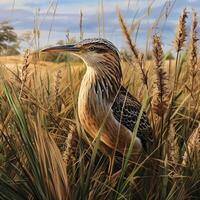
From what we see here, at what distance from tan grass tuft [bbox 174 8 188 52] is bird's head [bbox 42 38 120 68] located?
565mm

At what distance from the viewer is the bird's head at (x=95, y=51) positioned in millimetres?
2848

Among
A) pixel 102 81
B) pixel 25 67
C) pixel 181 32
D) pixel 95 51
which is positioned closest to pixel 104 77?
pixel 102 81

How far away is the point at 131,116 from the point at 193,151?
25.3 inches

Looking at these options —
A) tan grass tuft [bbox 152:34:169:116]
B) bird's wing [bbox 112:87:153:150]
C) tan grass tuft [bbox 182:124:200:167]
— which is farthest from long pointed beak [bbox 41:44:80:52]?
tan grass tuft [bbox 182:124:200:167]

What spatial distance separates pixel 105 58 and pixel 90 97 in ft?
0.79

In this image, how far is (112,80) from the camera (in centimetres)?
306

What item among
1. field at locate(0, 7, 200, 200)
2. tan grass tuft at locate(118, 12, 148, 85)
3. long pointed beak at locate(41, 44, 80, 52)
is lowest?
field at locate(0, 7, 200, 200)

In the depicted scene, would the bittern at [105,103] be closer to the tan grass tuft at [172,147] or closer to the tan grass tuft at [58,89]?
the tan grass tuft at [58,89]

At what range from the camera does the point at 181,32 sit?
8.02 feet

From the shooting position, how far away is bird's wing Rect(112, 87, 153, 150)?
2.90m

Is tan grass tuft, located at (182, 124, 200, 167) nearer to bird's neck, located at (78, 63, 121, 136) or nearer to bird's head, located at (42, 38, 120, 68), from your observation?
bird's neck, located at (78, 63, 121, 136)

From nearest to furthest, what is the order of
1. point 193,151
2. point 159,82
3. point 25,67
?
1. point 159,82
2. point 193,151
3. point 25,67

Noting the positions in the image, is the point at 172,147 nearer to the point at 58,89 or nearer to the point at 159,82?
the point at 159,82

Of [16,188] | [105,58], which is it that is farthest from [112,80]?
[16,188]
